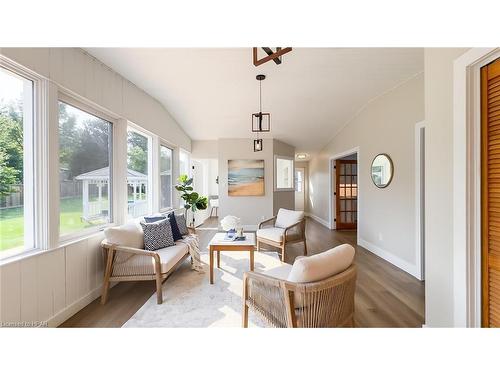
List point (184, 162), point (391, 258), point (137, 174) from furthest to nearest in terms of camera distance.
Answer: point (184, 162) → point (137, 174) → point (391, 258)

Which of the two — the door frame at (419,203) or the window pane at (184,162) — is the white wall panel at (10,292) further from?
the window pane at (184,162)

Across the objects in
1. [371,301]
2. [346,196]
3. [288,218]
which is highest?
[346,196]

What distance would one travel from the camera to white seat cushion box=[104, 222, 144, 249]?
2.39 meters

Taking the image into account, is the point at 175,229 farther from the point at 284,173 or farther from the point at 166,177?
the point at 284,173

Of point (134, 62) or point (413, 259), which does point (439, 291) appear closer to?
point (413, 259)

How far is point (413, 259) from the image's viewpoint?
306 centimetres

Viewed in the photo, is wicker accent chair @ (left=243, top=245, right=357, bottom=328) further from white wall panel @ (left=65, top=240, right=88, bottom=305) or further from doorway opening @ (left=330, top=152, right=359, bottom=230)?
doorway opening @ (left=330, top=152, right=359, bottom=230)

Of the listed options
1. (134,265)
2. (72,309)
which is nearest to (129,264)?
(134,265)

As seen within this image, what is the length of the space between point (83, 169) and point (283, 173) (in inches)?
198

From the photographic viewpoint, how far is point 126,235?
8.31 feet

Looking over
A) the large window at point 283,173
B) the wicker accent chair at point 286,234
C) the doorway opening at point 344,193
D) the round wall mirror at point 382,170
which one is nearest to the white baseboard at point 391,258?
the round wall mirror at point 382,170

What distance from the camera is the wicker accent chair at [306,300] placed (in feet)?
4.50

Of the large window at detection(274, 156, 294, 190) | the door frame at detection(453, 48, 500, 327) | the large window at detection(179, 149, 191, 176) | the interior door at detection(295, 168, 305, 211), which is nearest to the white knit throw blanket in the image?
the door frame at detection(453, 48, 500, 327)
